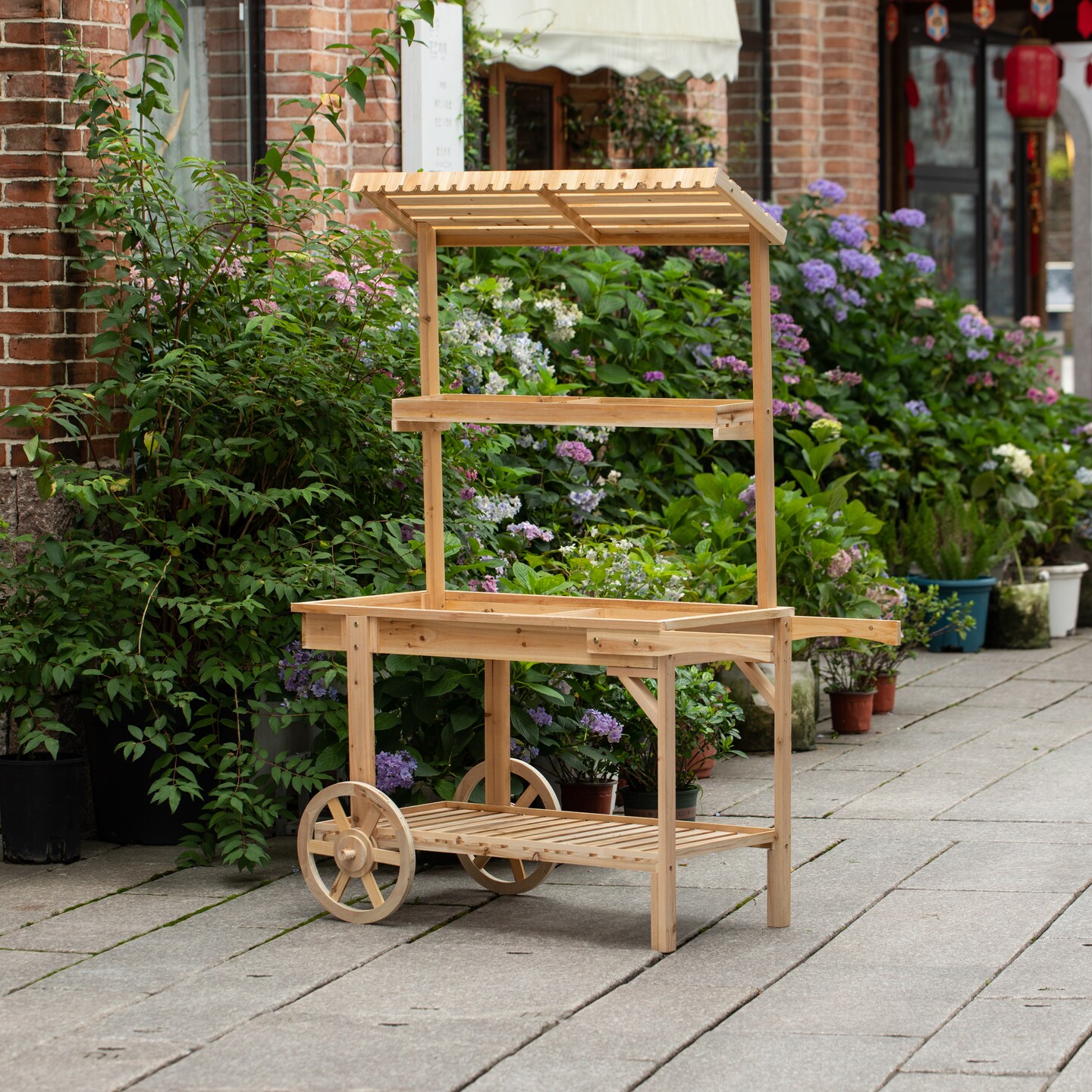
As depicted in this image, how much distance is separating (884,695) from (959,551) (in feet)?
4.87

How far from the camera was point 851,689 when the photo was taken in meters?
7.32

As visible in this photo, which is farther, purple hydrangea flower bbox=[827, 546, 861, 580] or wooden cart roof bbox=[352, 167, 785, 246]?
purple hydrangea flower bbox=[827, 546, 861, 580]

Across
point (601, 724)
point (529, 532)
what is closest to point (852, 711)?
point (529, 532)

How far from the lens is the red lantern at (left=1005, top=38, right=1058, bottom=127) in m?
12.3

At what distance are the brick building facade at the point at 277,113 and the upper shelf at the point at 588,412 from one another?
1.31 m

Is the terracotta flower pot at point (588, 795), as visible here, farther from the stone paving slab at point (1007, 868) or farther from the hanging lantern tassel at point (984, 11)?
the hanging lantern tassel at point (984, 11)

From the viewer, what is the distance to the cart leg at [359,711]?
4906mm

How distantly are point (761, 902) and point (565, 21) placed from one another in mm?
4879

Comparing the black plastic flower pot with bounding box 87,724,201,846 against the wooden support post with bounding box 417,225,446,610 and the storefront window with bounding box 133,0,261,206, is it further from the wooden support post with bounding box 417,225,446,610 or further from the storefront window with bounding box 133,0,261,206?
the storefront window with bounding box 133,0,261,206

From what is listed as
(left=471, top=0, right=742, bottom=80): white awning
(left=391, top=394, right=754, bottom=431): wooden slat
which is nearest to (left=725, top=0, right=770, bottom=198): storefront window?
(left=471, top=0, right=742, bottom=80): white awning

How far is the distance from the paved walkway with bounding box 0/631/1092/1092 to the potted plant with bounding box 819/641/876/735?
118 centimetres

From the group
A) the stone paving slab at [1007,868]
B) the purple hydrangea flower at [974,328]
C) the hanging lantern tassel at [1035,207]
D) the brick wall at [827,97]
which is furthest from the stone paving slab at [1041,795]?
the hanging lantern tassel at [1035,207]

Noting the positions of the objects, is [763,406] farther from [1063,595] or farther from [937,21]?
[937,21]

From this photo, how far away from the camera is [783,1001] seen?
410 cm
